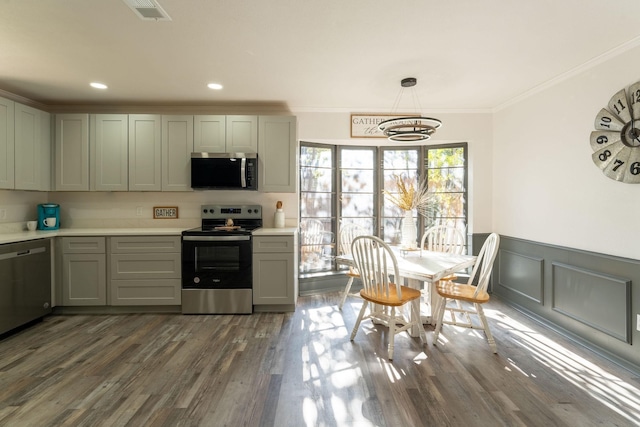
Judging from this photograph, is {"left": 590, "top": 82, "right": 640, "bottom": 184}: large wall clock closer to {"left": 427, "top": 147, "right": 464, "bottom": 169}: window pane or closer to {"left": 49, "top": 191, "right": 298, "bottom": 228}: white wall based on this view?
{"left": 427, "top": 147, "right": 464, "bottom": 169}: window pane

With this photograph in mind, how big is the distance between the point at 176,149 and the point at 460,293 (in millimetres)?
3334

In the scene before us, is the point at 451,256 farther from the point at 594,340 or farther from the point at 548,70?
the point at 548,70

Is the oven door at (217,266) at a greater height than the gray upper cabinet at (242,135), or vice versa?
the gray upper cabinet at (242,135)

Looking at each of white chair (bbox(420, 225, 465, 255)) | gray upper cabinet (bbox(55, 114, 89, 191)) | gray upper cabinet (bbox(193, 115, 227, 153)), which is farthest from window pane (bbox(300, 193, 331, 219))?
gray upper cabinet (bbox(55, 114, 89, 191))

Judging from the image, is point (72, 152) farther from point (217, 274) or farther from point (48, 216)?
point (217, 274)

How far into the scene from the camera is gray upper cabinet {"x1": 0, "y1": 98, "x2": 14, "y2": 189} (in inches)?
119

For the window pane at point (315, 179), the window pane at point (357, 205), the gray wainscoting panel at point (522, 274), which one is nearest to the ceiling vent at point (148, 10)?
the window pane at point (315, 179)

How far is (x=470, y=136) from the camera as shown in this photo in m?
4.03

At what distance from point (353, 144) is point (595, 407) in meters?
3.39

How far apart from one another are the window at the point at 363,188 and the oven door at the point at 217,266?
104 centimetres

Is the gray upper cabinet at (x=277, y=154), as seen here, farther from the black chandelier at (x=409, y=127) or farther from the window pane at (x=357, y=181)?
the black chandelier at (x=409, y=127)

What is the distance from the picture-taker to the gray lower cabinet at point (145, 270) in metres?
3.32

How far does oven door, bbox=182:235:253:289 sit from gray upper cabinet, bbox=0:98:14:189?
5.82ft

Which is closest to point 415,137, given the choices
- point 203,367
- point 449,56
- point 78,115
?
point 449,56
